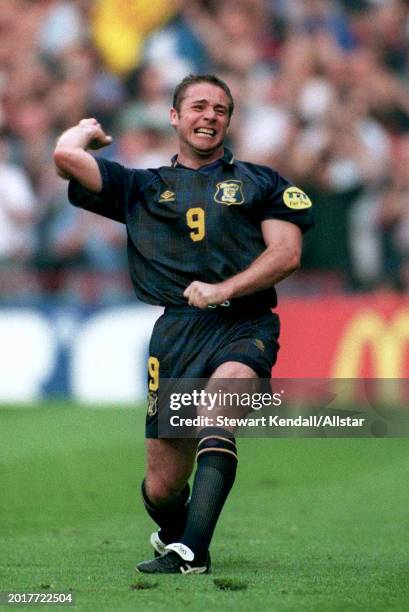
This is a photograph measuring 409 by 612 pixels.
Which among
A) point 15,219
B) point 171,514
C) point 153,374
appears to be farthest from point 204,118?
point 15,219

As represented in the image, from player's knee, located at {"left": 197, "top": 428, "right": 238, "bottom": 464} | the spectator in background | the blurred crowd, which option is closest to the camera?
player's knee, located at {"left": 197, "top": 428, "right": 238, "bottom": 464}

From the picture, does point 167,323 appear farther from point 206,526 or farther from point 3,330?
point 3,330

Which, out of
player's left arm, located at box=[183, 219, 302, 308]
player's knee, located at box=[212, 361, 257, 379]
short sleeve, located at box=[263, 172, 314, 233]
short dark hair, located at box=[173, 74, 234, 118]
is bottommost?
player's knee, located at box=[212, 361, 257, 379]

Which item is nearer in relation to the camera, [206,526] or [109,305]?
[206,526]

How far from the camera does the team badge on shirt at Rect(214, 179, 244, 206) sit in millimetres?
6215

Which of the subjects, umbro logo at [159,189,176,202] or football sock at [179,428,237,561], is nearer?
football sock at [179,428,237,561]

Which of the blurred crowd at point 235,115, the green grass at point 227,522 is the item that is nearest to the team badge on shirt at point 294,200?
the green grass at point 227,522

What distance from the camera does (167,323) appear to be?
6.25 m

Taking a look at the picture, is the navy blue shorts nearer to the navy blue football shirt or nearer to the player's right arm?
the navy blue football shirt

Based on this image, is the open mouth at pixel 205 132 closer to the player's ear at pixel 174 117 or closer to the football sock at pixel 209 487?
the player's ear at pixel 174 117

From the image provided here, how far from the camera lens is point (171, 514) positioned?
640 cm

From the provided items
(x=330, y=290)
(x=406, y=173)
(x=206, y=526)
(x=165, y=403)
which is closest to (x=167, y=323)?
(x=165, y=403)

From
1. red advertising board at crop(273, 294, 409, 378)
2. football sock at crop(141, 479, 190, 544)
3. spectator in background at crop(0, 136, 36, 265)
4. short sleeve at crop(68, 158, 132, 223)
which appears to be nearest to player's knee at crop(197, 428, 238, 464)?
football sock at crop(141, 479, 190, 544)

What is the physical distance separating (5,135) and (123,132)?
145 centimetres
